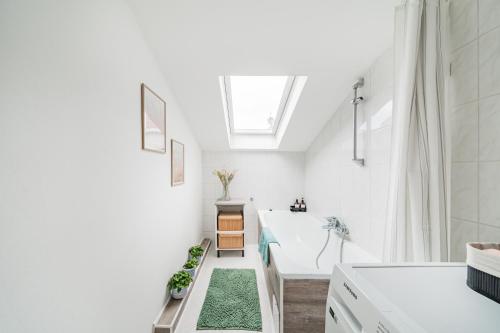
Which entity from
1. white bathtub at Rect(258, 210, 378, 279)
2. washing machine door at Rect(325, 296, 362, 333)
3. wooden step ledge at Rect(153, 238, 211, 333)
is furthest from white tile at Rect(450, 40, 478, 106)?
wooden step ledge at Rect(153, 238, 211, 333)

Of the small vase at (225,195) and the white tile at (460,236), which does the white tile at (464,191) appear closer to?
the white tile at (460,236)

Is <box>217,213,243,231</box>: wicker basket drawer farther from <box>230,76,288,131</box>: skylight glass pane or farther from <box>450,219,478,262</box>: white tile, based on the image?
<box>450,219,478,262</box>: white tile

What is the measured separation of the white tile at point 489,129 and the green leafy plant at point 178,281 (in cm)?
216

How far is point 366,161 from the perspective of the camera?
1.80 m

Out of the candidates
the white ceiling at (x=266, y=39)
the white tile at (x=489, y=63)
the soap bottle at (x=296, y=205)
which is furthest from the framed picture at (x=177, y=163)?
the white tile at (x=489, y=63)

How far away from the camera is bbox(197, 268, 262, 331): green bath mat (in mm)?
1748

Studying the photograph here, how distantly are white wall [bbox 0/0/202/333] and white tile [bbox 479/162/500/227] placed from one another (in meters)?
1.63

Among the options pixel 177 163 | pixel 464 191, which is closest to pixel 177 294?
pixel 177 163

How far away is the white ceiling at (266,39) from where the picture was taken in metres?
1.24

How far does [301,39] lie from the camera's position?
1.48 m

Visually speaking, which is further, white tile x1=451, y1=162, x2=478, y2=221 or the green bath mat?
the green bath mat

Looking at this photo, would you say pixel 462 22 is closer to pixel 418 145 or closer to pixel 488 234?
pixel 418 145

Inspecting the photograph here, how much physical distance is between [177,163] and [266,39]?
1409 millimetres

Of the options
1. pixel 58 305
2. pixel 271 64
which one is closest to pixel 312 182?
pixel 271 64
